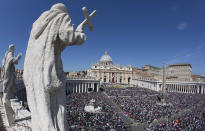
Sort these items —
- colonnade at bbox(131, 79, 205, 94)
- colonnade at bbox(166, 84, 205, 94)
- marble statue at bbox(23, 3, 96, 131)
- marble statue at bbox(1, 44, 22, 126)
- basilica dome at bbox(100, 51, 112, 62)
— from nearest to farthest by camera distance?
marble statue at bbox(23, 3, 96, 131), marble statue at bbox(1, 44, 22, 126), colonnade at bbox(166, 84, 205, 94), colonnade at bbox(131, 79, 205, 94), basilica dome at bbox(100, 51, 112, 62)

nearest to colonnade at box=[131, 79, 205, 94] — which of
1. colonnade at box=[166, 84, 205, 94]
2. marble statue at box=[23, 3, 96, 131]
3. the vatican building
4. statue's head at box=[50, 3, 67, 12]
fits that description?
colonnade at box=[166, 84, 205, 94]

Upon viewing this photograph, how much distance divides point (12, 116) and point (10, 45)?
351 centimetres

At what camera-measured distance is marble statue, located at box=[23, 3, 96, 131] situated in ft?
9.22

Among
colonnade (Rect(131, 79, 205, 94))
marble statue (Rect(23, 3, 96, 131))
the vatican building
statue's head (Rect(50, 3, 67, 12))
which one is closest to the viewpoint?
marble statue (Rect(23, 3, 96, 131))

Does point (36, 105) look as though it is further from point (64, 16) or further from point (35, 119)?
point (64, 16)

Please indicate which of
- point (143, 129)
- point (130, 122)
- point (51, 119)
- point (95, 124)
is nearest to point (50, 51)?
point (51, 119)

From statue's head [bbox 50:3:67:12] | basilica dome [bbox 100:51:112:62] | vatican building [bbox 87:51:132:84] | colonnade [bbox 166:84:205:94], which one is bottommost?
colonnade [bbox 166:84:205:94]

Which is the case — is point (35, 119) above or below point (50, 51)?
below

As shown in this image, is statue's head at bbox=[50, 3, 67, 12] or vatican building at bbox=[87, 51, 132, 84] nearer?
statue's head at bbox=[50, 3, 67, 12]

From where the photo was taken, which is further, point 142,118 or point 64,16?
point 142,118

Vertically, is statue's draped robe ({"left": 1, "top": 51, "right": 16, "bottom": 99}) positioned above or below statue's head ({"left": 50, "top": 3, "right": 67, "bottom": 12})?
below

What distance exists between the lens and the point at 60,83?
9.62 feet

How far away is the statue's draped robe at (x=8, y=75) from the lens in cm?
627

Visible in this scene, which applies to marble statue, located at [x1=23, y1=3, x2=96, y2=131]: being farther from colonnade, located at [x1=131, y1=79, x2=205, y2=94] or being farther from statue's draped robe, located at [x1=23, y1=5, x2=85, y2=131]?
colonnade, located at [x1=131, y1=79, x2=205, y2=94]
